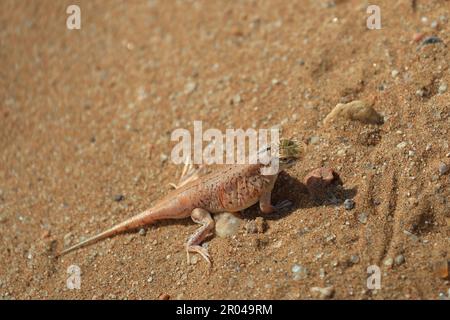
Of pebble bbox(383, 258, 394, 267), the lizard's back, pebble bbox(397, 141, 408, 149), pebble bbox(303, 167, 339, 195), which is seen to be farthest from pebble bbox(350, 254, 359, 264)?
pebble bbox(397, 141, 408, 149)

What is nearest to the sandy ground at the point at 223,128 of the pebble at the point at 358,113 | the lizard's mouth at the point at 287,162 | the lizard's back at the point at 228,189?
the pebble at the point at 358,113

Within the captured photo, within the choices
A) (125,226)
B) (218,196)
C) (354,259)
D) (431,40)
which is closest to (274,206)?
(218,196)

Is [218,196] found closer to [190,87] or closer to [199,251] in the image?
[199,251]

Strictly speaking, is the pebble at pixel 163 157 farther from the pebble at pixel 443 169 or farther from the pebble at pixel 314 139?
the pebble at pixel 443 169

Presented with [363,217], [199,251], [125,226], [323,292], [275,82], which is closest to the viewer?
[323,292]

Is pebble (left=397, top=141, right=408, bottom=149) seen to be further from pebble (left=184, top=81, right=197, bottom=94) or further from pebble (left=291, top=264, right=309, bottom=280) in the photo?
pebble (left=184, top=81, right=197, bottom=94)
